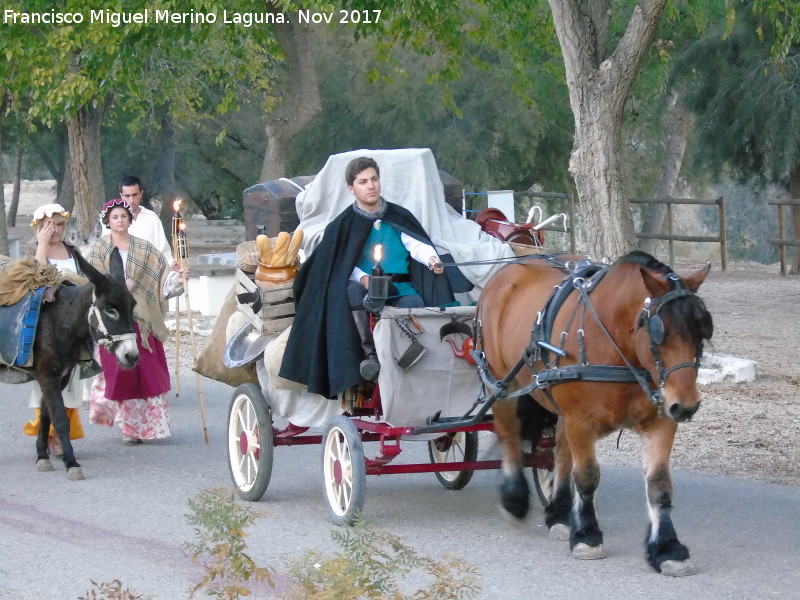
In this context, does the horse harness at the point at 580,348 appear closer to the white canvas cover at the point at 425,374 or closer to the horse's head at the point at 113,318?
the white canvas cover at the point at 425,374

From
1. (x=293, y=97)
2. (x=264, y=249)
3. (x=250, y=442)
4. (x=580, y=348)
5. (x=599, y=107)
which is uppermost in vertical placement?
(x=293, y=97)

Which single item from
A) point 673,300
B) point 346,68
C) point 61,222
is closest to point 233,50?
point 346,68

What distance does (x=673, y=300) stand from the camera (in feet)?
18.0

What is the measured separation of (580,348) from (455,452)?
2688 millimetres

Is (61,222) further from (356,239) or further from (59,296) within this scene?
(356,239)

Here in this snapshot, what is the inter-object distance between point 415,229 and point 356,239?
39 centimetres

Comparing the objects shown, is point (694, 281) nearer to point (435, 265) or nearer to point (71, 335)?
point (435, 265)

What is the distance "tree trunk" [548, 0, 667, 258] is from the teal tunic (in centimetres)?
488

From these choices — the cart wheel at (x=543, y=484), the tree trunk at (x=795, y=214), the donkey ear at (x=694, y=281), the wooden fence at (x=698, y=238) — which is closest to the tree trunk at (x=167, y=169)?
the wooden fence at (x=698, y=238)

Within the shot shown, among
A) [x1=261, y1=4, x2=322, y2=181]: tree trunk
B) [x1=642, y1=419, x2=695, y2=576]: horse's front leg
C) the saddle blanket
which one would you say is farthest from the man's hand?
[x1=261, y1=4, x2=322, y2=181]: tree trunk

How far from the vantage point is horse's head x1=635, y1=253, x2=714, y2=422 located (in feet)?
17.6

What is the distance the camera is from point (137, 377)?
974 centimetres

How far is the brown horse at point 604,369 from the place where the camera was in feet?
18.0

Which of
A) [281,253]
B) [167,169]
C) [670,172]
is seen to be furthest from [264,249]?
[167,169]
